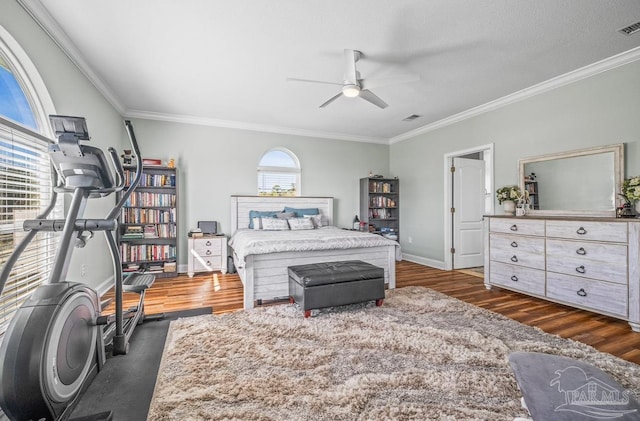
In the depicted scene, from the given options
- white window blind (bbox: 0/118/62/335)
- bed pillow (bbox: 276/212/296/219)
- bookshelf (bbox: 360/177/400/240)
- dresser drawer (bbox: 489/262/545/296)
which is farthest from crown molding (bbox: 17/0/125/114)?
dresser drawer (bbox: 489/262/545/296)

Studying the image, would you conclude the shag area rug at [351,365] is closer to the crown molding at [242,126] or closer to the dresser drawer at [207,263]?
the dresser drawer at [207,263]

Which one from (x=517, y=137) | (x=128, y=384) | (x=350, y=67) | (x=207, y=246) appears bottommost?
(x=128, y=384)

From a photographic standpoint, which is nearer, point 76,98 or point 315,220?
point 76,98

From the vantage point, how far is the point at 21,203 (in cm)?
220

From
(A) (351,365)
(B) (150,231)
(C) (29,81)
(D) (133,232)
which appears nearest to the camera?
(A) (351,365)

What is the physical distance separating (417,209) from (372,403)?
185 inches

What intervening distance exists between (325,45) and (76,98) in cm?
263

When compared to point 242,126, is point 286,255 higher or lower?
lower

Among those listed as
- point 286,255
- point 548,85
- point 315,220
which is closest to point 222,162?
point 315,220

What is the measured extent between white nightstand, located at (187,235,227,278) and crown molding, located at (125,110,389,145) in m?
2.02

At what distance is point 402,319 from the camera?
2758 millimetres

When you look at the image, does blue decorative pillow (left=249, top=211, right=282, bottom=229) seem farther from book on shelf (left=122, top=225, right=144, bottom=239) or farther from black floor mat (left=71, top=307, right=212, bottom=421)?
black floor mat (left=71, top=307, right=212, bottom=421)

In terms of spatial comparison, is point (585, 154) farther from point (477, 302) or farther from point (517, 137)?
point (477, 302)

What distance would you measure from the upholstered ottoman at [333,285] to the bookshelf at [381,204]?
2.97 metres
